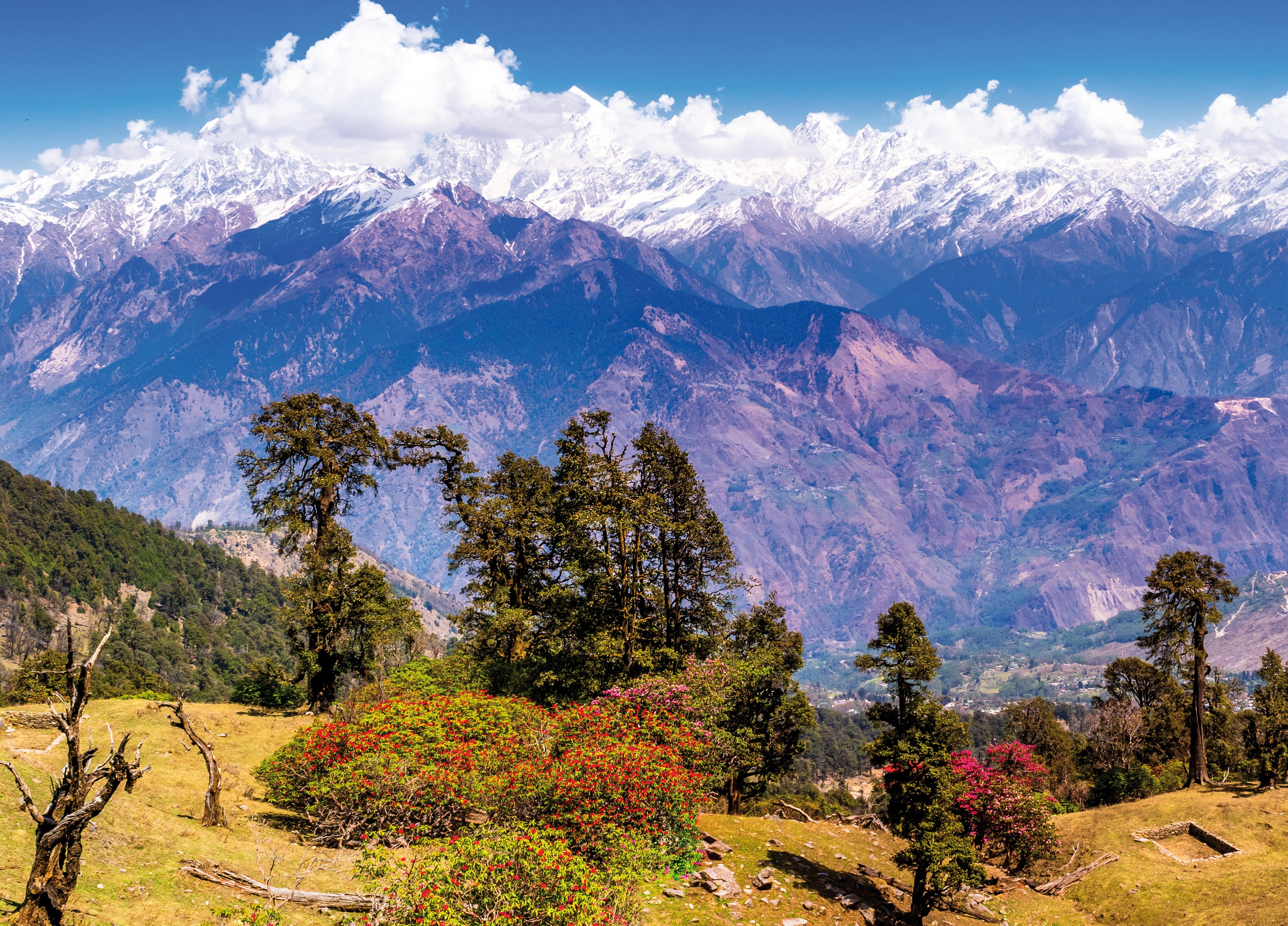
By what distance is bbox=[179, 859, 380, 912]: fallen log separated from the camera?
89.1 ft

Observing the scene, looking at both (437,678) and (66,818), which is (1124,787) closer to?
(437,678)

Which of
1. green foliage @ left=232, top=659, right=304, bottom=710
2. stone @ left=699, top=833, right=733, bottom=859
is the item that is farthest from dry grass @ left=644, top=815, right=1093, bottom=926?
green foliage @ left=232, top=659, right=304, bottom=710

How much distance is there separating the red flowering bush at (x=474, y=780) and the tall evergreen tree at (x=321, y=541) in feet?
50.0

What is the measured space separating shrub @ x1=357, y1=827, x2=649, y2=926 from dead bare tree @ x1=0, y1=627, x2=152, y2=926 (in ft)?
23.5

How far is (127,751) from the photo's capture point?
1641 inches

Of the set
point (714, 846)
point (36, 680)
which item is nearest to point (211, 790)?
point (714, 846)

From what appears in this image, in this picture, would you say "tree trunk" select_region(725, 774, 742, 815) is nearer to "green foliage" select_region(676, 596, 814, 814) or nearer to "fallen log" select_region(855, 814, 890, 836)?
"green foliage" select_region(676, 596, 814, 814)

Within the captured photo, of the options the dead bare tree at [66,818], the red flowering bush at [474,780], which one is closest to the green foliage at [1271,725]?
the red flowering bush at [474,780]

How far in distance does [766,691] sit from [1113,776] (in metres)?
35.4

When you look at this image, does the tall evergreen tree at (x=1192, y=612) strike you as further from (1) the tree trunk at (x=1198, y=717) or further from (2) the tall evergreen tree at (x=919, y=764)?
(2) the tall evergreen tree at (x=919, y=764)

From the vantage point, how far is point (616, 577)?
51.5 metres

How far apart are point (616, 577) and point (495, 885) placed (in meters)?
26.9

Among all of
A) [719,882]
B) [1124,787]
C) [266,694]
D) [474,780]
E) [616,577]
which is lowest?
[719,882]

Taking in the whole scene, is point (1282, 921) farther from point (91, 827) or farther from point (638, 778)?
point (91, 827)
